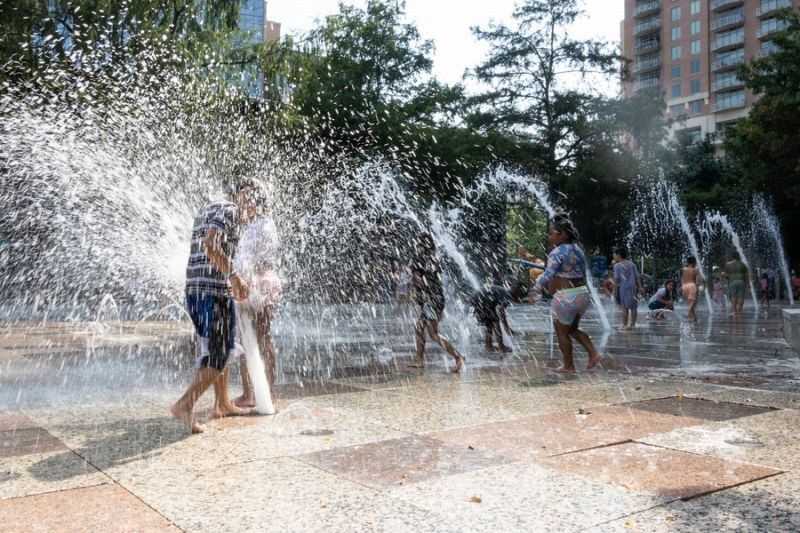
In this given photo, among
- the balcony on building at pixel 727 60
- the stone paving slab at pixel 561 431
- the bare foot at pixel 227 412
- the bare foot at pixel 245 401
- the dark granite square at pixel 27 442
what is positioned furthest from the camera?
the balcony on building at pixel 727 60

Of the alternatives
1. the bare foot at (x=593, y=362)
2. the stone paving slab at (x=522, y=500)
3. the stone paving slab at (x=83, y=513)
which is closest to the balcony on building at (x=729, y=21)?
the bare foot at (x=593, y=362)

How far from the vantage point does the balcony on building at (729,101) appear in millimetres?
78125

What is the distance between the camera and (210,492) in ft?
11.8

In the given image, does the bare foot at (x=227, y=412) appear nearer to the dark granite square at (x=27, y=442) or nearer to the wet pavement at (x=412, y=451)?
the wet pavement at (x=412, y=451)

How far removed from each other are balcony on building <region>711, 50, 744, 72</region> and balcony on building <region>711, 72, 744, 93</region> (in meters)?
0.94

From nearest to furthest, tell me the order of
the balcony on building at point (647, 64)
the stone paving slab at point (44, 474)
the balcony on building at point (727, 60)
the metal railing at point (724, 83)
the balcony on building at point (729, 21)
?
the stone paving slab at point (44, 474)
the metal railing at point (724, 83)
the balcony on building at point (729, 21)
the balcony on building at point (727, 60)
the balcony on building at point (647, 64)

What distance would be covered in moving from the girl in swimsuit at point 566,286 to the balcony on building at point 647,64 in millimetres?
90156

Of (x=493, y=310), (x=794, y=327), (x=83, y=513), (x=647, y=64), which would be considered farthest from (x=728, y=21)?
(x=83, y=513)

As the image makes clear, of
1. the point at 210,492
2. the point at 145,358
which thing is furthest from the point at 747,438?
the point at 145,358

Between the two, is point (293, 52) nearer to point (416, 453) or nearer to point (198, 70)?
point (198, 70)

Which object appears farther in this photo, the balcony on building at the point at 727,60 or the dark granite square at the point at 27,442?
the balcony on building at the point at 727,60

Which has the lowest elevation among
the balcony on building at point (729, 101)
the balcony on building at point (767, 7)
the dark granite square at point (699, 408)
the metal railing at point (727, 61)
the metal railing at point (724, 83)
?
the dark granite square at point (699, 408)

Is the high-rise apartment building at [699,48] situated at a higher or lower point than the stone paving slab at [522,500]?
higher

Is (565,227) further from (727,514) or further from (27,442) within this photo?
(27,442)
